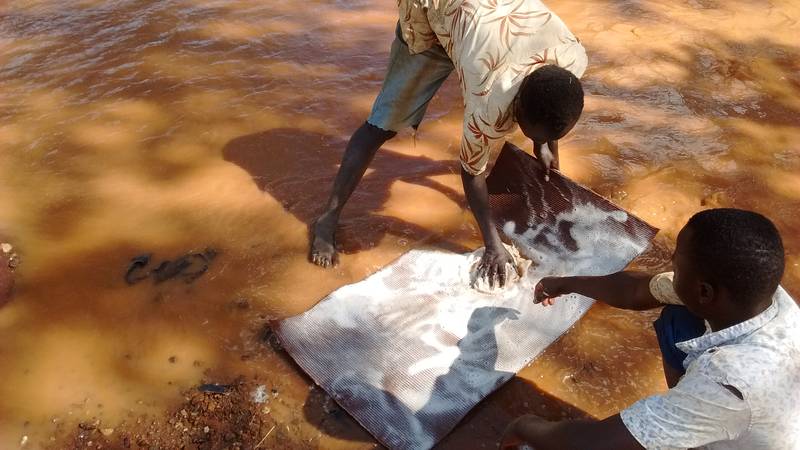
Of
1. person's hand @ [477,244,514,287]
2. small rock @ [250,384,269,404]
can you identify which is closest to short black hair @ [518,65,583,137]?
person's hand @ [477,244,514,287]

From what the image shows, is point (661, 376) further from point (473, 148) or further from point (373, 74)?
point (373, 74)

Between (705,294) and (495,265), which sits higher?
(705,294)

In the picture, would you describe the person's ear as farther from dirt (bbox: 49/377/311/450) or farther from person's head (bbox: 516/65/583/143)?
dirt (bbox: 49/377/311/450)

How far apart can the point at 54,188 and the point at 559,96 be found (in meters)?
2.42

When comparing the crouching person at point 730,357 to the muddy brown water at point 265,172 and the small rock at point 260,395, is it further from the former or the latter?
the small rock at point 260,395

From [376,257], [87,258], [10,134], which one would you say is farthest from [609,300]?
[10,134]

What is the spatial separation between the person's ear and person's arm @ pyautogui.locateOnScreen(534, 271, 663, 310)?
509mm

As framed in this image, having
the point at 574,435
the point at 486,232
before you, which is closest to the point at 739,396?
the point at 574,435

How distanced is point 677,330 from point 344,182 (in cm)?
143

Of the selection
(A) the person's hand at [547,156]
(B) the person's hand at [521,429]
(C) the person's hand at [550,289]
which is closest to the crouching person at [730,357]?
(B) the person's hand at [521,429]

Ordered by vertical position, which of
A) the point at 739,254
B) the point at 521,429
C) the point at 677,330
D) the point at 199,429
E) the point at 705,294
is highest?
the point at 739,254

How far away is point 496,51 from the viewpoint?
191 cm

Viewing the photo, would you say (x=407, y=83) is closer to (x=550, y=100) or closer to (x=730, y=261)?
(x=550, y=100)

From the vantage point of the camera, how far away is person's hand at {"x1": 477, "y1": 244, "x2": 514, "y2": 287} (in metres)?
2.46
